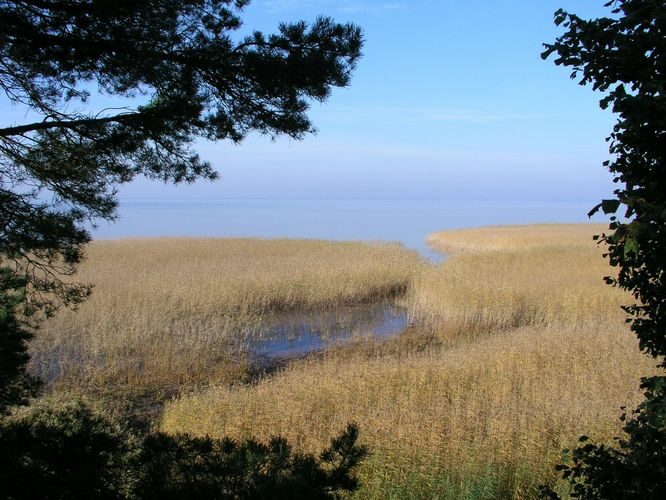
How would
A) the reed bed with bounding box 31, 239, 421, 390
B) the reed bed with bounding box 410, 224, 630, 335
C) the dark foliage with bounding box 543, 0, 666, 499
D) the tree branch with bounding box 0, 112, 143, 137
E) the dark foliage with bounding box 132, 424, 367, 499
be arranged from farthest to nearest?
the reed bed with bounding box 410, 224, 630, 335 < the reed bed with bounding box 31, 239, 421, 390 < the tree branch with bounding box 0, 112, 143, 137 < the dark foliage with bounding box 132, 424, 367, 499 < the dark foliage with bounding box 543, 0, 666, 499

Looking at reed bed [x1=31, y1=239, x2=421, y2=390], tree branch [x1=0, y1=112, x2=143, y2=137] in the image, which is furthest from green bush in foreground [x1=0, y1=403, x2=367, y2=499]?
reed bed [x1=31, y1=239, x2=421, y2=390]

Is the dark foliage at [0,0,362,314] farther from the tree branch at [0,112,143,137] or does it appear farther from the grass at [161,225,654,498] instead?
the grass at [161,225,654,498]

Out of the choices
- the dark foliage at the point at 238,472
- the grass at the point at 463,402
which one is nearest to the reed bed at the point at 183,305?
the grass at the point at 463,402

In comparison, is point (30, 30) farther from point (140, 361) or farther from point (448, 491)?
point (140, 361)

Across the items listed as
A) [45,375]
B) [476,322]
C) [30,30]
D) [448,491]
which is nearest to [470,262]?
[476,322]

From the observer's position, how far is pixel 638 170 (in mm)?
2324

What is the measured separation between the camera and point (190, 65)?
4621mm

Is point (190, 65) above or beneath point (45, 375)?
above

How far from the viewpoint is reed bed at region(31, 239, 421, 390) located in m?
10.9

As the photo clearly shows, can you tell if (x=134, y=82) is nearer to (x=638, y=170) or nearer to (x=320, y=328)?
(x=638, y=170)

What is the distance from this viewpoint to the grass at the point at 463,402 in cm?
544

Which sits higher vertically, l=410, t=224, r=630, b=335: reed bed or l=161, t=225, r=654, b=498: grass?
l=410, t=224, r=630, b=335: reed bed

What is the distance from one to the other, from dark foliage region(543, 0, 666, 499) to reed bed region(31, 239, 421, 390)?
8.97 m

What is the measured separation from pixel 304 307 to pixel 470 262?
8374 mm
